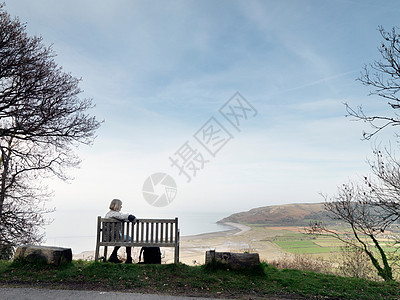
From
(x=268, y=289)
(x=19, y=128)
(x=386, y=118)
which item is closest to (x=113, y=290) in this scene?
(x=268, y=289)

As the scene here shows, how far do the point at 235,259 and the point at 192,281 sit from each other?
1.19 metres

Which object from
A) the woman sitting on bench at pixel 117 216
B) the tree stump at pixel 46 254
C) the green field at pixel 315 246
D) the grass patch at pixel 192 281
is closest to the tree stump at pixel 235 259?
the grass patch at pixel 192 281

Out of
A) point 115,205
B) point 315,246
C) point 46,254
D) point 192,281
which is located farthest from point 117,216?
point 315,246

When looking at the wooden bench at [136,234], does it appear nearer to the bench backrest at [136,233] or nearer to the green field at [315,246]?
the bench backrest at [136,233]

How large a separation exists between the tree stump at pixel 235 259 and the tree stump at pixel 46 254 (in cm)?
346

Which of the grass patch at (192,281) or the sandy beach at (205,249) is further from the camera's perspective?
the sandy beach at (205,249)

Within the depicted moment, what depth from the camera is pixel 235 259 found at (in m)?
6.76

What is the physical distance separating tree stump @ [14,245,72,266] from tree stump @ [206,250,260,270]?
3461 millimetres

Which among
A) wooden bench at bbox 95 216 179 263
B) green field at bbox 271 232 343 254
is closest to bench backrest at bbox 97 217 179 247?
wooden bench at bbox 95 216 179 263

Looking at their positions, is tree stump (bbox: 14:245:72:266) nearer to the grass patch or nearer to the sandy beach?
the grass patch

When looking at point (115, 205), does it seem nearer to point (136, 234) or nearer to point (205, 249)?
point (136, 234)

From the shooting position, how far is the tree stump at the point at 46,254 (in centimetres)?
679

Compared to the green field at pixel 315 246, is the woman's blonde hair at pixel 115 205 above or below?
above

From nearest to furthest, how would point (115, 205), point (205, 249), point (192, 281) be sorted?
point (192, 281), point (115, 205), point (205, 249)
